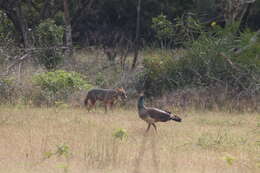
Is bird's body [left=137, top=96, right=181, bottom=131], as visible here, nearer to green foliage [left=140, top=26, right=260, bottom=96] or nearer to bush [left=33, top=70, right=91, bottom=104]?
bush [left=33, top=70, right=91, bottom=104]

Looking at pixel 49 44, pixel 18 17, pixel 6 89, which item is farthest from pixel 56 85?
pixel 18 17

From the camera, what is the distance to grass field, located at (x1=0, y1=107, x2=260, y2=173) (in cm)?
808

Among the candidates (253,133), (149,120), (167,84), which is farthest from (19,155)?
(167,84)

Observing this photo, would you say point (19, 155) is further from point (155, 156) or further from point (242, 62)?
point (242, 62)

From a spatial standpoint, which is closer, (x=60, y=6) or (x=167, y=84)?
(x=167, y=84)

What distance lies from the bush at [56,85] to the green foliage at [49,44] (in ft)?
5.92

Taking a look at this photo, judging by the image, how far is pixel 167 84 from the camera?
15375mm

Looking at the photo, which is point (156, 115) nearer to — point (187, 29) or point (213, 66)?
point (213, 66)

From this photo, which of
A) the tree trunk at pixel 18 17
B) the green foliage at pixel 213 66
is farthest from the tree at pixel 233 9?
the tree trunk at pixel 18 17

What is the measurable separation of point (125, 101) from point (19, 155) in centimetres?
648

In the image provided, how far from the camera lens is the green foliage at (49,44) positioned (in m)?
16.5

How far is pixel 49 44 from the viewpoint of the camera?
684 inches

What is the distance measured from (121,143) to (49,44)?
329 inches

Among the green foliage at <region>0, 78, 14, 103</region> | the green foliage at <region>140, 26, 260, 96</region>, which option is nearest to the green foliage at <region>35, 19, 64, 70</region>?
the green foliage at <region>0, 78, 14, 103</region>
